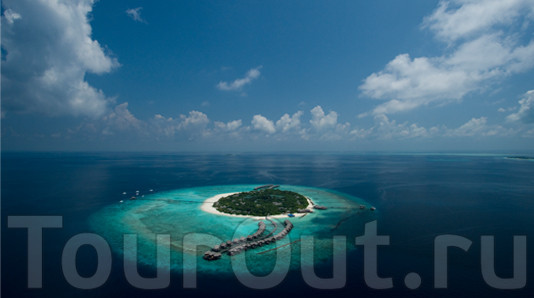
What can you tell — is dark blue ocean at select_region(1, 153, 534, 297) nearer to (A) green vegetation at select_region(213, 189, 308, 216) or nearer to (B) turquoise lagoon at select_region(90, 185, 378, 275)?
(B) turquoise lagoon at select_region(90, 185, 378, 275)

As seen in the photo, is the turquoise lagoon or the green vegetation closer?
the turquoise lagoon

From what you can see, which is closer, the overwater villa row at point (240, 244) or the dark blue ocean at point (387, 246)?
the dark blue ocean at point (387, 246)

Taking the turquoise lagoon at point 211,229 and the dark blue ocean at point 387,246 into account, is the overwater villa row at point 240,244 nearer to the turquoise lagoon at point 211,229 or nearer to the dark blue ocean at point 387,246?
the turquoise lagoon at point 211,229

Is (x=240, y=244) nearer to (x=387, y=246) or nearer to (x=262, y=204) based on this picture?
(x=262, y=204)

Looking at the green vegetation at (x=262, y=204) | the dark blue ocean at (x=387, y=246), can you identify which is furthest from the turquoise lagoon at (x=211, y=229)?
the green vegetation at (x=262, y=204)

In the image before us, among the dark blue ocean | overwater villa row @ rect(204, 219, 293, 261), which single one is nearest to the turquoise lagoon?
overwater villa row @ rect(204, 219, 293, 261)
